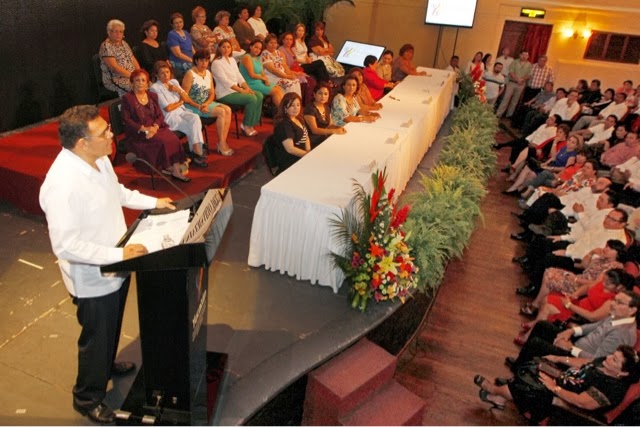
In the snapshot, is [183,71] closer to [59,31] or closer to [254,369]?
[59,31]

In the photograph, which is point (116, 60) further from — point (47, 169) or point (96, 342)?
point (96, 342)

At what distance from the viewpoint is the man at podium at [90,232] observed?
2008 mm

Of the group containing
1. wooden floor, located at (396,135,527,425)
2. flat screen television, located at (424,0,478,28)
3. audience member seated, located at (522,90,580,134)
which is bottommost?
wooden floor, located at (396,135,527,425)

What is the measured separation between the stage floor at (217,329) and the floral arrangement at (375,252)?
18 cm

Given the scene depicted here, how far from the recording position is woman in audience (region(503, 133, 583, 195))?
646cm

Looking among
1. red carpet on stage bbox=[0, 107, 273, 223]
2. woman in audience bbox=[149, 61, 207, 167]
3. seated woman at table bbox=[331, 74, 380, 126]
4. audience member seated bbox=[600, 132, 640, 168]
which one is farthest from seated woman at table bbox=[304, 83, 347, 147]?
audience member seated bbox=[600, 132, 640, 168]

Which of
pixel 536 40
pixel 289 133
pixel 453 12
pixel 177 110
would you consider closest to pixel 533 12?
pixel 536 40

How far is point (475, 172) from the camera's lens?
5539 mm

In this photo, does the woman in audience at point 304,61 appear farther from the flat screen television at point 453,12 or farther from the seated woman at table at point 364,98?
the flat screen television at point 453,12

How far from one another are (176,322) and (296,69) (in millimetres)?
5941

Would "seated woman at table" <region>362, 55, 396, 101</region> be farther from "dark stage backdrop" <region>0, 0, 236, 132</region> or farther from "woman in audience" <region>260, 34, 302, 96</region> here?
"dark stage backdrop" <region>0, 0, 236, 132</region>

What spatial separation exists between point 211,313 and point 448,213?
78.5 inches

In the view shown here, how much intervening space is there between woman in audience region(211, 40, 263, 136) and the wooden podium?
3.62 m

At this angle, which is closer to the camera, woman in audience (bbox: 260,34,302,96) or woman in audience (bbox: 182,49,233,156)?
woman in audience (bbox: 182,49,233,156)
